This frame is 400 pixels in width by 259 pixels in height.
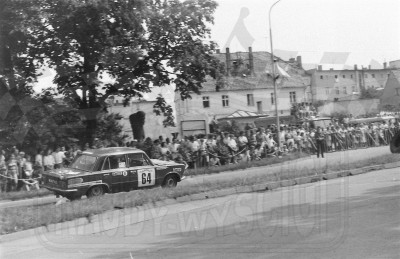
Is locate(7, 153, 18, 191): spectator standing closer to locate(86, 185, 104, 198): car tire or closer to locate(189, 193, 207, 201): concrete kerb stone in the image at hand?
locate(86, 185, 104, 198): car tire

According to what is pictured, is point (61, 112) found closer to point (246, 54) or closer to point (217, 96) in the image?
point (217, 96)

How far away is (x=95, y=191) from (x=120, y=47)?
1294 cm

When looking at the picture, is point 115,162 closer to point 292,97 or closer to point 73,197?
point 73,197

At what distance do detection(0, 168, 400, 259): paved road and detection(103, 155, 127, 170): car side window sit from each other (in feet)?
10.4

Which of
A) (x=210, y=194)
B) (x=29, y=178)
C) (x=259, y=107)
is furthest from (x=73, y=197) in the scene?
(x=259, y=107)

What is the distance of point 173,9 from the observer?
26.0 meters

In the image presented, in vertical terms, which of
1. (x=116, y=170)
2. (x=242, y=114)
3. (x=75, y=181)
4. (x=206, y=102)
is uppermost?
(x=206, y=102)

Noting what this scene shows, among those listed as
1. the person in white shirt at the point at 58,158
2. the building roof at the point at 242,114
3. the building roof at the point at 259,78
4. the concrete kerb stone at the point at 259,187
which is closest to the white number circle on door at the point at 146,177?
the concrete kerb stone at the point at 259,187

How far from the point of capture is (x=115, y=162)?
13758mm

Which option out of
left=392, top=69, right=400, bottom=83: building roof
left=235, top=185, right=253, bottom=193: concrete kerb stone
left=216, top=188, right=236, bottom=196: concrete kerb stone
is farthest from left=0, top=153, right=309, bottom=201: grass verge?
left=392, top=69, right=400, bottom=83: building roof

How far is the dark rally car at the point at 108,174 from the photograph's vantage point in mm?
12711

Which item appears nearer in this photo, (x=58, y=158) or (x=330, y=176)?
(x=330, y=176)

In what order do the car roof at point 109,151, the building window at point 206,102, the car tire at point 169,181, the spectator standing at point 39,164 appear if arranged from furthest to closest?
the building window at point 206,102 < the spectator standing at point 39,164 < the car tire at point 169,181 < the car roof at point 109,151

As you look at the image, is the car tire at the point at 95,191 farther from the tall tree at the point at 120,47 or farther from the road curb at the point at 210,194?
the tall tree at the point at 120,47
